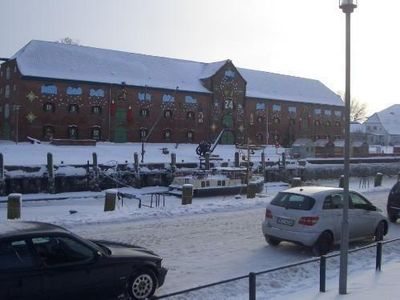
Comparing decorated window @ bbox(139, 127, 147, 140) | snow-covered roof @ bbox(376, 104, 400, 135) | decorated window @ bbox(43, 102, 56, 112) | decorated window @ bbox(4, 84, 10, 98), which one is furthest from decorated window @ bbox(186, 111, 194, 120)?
snow-covered roof @ bbox(376, 104, 400, 135)

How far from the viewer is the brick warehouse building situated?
52.8 metres

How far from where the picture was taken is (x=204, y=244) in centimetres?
1422

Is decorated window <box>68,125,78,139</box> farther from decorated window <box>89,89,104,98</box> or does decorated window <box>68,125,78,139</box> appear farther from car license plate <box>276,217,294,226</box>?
car license plate <box>276,217,294,226</box>

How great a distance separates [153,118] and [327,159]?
19773 mm

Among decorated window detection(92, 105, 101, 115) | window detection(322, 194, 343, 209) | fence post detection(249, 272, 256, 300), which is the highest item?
decorated window detection(92, 105, 101, 115)

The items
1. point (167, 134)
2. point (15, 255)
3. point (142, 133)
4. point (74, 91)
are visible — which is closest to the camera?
point (15, 255)

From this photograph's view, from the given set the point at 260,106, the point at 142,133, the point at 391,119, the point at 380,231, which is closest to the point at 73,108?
the point at 142,133

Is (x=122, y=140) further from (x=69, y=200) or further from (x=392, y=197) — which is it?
(x=392, y=197)

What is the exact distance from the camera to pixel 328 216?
43.3 feet

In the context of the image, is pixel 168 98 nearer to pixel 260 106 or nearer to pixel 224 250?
pixel 260 106

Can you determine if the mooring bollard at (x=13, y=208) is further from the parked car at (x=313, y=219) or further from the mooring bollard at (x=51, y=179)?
the mooring bollard at (x=51, y=179)

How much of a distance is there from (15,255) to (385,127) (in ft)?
380

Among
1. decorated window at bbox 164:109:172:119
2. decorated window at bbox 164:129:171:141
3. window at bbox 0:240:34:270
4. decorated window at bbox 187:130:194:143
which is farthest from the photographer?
decorated window at bbox 187:130:194:143

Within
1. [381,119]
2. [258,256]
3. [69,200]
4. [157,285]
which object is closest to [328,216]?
[258,256]
